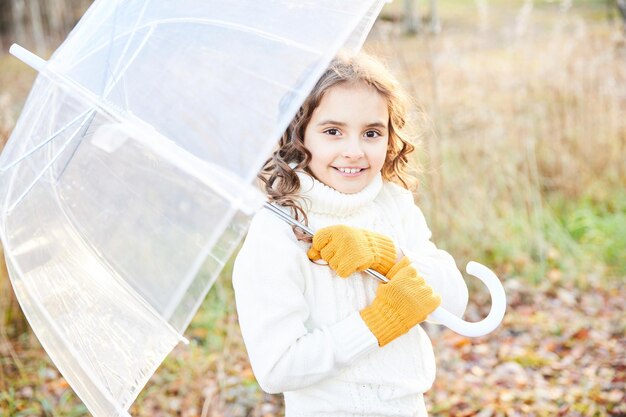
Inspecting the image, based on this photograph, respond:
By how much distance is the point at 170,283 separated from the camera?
1543 mm

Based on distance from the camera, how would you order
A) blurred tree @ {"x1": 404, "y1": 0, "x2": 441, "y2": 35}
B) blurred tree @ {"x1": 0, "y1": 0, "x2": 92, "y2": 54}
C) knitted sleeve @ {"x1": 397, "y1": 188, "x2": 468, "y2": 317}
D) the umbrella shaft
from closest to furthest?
the umbrella shaft → knitted sleeve @ {"x1": 397, "y1": 188, "x2": 468, "y2": 317} → blurred tree @ {"x1": 404, "y1": 0, "x2": 441, "y2": 35} → blurred tree @ {"x1": 0, "y1": 0, "x2": 92, "y2": 54}

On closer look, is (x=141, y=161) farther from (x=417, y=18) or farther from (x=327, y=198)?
(x=417, y=18)

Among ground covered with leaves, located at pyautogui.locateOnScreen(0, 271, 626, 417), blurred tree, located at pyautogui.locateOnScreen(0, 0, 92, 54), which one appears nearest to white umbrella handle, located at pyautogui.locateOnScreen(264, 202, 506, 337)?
ground covered with leaves, located at pyautogui.locateOnScreen(0, 271, 626, 417)

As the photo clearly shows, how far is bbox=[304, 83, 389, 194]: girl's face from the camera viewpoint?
1960 millimetres

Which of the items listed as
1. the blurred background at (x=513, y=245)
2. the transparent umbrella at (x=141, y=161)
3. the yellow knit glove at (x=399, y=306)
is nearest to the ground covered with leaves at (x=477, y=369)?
the blurred background at (x=513, y=245)

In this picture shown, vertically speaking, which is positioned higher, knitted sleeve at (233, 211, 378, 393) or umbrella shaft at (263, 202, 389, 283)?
umbrella shaft at (263, 202, 389, 283)

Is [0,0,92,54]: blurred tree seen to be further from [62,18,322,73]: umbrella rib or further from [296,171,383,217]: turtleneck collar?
[296,171,383,217]: turtleneck collar

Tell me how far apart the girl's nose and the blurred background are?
89cm

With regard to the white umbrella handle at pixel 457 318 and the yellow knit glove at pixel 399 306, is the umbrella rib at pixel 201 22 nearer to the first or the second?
the white umbrella handle at pixel 457 318

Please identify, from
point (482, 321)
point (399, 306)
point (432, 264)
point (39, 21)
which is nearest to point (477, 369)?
point (432, 264)

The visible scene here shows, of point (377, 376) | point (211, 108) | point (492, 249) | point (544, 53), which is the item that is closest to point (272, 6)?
point (211, 108)

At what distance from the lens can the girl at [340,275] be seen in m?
1.83

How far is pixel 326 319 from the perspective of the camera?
1938 mm

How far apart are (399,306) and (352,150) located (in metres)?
0.43
